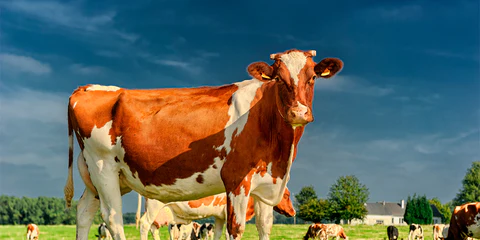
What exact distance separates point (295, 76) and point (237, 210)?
2109mm

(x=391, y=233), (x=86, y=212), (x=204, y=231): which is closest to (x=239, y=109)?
(x=86, y=212)

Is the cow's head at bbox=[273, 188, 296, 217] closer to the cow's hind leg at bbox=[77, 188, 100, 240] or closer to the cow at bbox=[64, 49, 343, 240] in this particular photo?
the cow at bbox=[64, 49, 343, 240]

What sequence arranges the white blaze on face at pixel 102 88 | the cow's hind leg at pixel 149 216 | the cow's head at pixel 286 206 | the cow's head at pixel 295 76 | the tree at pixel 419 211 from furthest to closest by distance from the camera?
the tree at pixel 419 211 < the cow's hind leg at pixel 149 216 < the cow's head at pixel 286 206 < the white blaze on face at pixel 102 88 < the cow's head at pixel 295 76

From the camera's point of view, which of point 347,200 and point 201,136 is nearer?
point 201,136

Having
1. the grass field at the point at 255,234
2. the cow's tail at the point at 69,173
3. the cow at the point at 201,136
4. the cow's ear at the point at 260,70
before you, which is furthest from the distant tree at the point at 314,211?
the cow's ear at the point at 260,70

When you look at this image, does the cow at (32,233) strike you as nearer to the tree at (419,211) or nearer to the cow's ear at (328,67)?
the cow's ear at (328,67)

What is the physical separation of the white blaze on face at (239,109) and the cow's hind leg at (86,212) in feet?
10.3

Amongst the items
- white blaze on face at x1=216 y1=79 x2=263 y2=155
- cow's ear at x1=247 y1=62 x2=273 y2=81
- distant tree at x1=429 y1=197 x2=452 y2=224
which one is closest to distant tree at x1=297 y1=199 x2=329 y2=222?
distant tree at x1=429 y1=197 x2=452 y2=224

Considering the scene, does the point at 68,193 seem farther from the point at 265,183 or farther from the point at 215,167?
the point at 265,183

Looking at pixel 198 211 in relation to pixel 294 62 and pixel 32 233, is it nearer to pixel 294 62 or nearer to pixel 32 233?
pixel 294 62

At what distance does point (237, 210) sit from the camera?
7.62 metres

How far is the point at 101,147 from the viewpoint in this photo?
28.9 feet

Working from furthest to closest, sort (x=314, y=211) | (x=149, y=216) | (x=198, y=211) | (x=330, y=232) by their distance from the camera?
(x=314, y=211), (x=330, y=232), (x=198, y=211), (x=149, y=216)

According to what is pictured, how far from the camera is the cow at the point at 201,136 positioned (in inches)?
299
